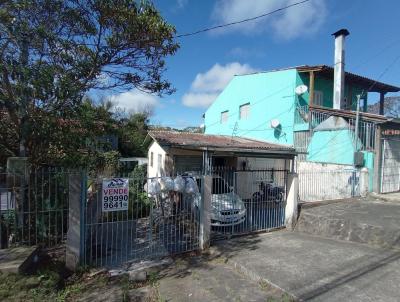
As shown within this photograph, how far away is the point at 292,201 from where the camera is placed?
9.10 metres

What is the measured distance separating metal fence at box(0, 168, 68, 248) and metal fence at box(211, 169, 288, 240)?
13.4ft

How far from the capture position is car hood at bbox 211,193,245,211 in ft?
28.4

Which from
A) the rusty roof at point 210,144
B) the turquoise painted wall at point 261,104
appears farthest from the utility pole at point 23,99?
the turquoise painted wall at point 261,104

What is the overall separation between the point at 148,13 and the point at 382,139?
11.7 metres

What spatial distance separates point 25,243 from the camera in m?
6.02

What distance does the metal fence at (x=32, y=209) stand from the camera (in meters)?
5.67

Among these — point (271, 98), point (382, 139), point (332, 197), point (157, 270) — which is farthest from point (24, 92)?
point (271, 98)

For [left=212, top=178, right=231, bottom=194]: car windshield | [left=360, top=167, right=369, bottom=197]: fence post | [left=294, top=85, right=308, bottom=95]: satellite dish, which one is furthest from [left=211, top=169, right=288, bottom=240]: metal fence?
[left=294, top=85, right=308, bottom=95]: satellite dish

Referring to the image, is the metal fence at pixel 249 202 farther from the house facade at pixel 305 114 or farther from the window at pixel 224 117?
the window at pixel 224 117

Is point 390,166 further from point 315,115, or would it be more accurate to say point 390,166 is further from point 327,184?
point 315,115

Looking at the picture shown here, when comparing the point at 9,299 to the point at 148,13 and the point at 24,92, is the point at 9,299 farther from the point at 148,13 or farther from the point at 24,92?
the point at 148,13

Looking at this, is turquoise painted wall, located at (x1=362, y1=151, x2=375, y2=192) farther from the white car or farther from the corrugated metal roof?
the white car

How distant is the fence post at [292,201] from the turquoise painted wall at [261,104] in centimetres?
849

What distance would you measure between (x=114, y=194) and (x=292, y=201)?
18.2 feet
